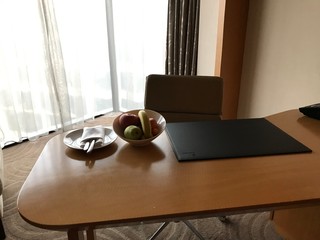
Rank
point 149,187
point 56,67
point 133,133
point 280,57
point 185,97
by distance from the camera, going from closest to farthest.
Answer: point 149,187, point 133,133, point 185,97, point 280,57, point 56,67

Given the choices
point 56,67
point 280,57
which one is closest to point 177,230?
point 280,57

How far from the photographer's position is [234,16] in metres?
2.45

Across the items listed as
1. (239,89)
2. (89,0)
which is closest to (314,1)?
(239,89)

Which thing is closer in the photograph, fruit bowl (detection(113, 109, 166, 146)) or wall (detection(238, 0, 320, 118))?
fruit bowl (detection(113, 109, 166, 146))

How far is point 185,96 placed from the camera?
171 centimetres

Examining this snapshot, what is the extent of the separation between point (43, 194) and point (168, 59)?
242 cm

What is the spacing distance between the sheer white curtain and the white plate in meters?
1.72

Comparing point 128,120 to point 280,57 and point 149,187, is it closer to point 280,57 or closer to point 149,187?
point 149,187

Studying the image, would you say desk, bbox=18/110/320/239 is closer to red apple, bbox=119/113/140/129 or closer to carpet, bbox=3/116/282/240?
red apple, bbox=119/113/140/129

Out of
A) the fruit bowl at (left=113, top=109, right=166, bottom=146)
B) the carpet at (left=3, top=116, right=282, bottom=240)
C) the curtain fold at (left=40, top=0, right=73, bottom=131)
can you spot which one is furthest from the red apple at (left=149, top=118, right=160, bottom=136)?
the curtain fold at (left=40, top=0, right=73, bottom=131)

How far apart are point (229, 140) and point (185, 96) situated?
577 millimetres

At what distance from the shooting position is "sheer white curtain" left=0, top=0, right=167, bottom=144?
2576mm

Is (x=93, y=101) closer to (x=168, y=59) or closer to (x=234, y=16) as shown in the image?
(x=168, y=59)

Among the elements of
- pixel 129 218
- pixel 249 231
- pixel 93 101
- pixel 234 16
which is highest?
pixel 234 16
